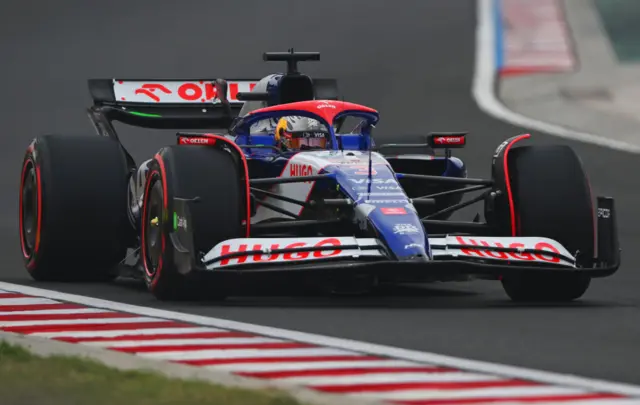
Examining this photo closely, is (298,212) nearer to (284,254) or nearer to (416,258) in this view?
(284,254)

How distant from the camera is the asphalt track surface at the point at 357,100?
10.1 metres

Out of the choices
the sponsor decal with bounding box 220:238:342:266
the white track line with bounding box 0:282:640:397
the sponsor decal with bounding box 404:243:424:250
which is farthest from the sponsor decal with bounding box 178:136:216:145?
the sponsor decal with bounding box 404:243:424:250

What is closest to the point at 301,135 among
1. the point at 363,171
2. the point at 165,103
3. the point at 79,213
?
the point at 363,171

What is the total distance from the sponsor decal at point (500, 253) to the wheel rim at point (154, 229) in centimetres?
209

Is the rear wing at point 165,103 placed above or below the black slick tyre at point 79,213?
above

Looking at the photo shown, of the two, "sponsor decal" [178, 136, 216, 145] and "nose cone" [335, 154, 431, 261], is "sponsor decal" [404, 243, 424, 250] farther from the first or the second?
"sponsor decal" [178, 136, 216, 145]

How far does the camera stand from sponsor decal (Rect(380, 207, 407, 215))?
11547mm

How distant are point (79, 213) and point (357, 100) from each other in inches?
619

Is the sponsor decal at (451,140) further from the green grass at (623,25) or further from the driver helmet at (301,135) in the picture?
the green grass at (623,25)

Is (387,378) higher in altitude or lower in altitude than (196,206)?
lower

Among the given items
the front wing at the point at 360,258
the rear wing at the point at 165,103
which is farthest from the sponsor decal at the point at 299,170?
the rear wing at the point at 165,103

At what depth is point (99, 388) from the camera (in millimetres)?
7598

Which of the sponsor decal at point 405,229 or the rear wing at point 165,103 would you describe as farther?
the rear wing at point 165,103

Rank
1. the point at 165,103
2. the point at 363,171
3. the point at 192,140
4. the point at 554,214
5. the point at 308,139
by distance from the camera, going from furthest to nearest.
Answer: the point at 165,103 → the point at 308,139 → the point at 192,140 → the point at 554,214 → the point at 363,171
